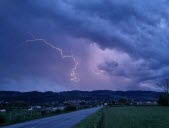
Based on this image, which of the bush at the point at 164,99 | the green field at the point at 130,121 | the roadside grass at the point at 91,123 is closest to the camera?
the roadside grass at the point at 91,123

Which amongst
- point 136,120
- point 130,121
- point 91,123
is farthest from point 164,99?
point 91,123

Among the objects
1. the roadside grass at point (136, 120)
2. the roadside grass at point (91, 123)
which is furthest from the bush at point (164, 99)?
the roadside grass at point (91, 123)

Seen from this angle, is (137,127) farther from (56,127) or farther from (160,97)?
(160,97)

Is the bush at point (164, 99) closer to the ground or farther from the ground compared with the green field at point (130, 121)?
farther from the ground

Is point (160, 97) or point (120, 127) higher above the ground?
point (160, 97)

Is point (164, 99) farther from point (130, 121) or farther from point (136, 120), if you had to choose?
point (130, 121)

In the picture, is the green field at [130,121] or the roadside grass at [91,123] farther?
the green field at [130,121]

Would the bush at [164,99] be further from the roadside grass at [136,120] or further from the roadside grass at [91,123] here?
the roadside grass at [91,123]

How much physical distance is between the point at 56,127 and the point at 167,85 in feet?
440

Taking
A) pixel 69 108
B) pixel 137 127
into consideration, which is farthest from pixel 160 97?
pixel 137 127

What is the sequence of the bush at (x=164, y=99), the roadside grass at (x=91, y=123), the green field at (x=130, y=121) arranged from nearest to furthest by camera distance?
the roadside grass at (x=91, y=123)
the green field at (x=130, y=121)
the bush at (x=164, y=99)

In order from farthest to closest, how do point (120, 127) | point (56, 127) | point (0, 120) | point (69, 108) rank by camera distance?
point (69, 108) < point (0, 120) < point (56, 127) < point (120, 127)

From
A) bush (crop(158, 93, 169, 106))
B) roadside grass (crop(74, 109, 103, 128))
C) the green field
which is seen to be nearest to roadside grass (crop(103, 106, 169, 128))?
the green field

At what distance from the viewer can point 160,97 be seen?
156 metres
